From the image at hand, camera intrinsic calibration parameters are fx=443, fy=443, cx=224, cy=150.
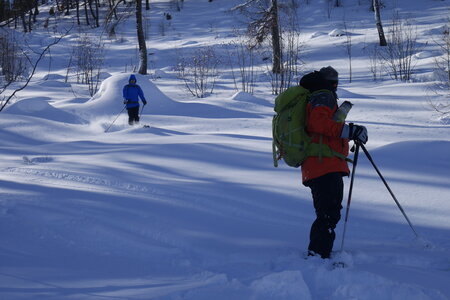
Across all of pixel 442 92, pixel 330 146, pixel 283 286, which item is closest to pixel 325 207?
pixel 330 146

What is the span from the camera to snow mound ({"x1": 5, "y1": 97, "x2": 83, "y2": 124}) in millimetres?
12641

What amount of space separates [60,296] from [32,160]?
4732 millimetres

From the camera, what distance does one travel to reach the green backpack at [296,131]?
127 inches

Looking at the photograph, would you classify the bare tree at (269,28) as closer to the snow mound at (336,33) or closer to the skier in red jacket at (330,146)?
the snow mound at (336,33)

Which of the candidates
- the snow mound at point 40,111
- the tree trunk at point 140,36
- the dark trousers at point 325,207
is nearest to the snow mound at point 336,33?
the tree trunk at point 140,36

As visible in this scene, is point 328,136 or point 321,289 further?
point 328,136

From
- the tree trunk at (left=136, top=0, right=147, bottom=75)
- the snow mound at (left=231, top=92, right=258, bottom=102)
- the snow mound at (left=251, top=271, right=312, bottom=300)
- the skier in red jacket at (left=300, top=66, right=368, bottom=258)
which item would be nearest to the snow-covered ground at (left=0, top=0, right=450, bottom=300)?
the snow mound at (left=251, top=271, right=312, bottom=300)

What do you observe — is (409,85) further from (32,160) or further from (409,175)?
(32,160)

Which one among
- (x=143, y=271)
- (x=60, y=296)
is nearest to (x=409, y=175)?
(x=143, y=271)

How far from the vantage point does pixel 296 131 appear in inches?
127

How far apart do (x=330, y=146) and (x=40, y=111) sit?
11316mm

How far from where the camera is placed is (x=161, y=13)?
131 ft

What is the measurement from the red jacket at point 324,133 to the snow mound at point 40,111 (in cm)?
1059


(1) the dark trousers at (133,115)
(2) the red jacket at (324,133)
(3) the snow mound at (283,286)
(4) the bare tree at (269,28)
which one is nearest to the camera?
(3) the snow mound at (283,286)
